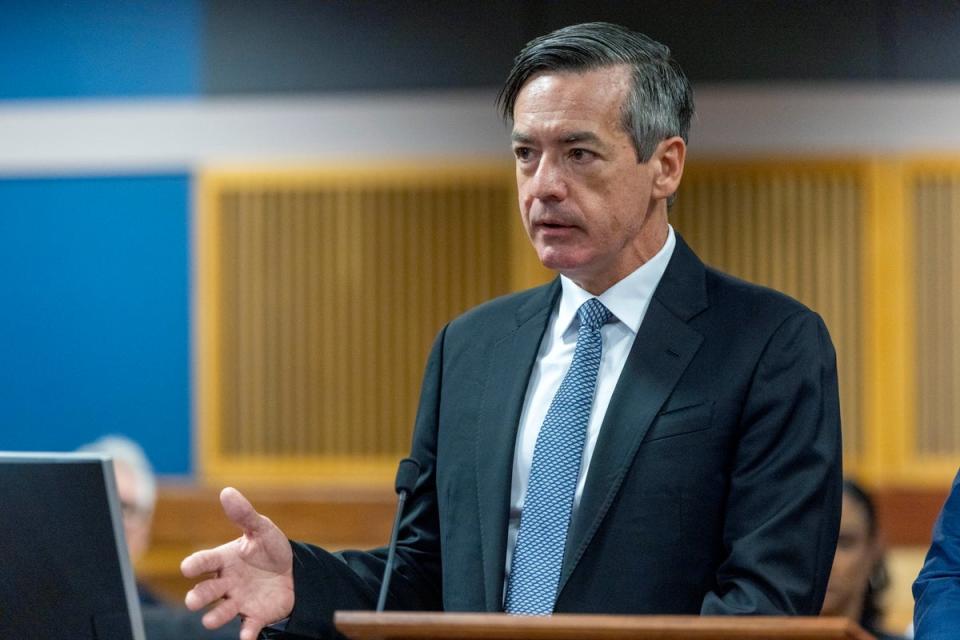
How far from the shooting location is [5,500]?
1.68m

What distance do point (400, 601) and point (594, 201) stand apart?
0.66 meters

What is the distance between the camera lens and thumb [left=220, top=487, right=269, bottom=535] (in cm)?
174

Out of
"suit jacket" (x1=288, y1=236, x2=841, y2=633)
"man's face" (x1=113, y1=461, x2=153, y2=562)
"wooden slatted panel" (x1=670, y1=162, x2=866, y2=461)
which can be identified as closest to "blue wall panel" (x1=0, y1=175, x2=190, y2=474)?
"man's face" (x1=113, y1=461, x2=153, y2=562)

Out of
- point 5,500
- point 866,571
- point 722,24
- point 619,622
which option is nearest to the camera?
point 619,622

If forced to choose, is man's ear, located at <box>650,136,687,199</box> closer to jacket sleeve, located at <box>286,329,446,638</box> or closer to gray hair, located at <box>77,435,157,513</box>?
jacket sleeve, located at <box>286,329,446,638</box>

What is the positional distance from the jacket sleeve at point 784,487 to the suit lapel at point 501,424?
0.31 metres

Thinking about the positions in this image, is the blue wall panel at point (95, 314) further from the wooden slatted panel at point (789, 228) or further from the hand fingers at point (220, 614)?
the hand fingers at point (220, 614)

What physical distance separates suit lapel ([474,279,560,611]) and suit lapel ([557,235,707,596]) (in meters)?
0.11

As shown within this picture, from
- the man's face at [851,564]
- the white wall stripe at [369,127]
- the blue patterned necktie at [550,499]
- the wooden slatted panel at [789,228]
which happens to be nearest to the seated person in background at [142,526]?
the blue patterned necktie at [550,499]

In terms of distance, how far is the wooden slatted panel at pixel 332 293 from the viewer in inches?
205

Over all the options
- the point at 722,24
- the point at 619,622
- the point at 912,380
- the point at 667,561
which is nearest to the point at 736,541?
the point at 667,561

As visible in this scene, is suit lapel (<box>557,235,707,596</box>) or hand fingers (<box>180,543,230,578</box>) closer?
hand fingers (<box>180,543,230,578</box>)

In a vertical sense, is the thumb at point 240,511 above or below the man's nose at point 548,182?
below

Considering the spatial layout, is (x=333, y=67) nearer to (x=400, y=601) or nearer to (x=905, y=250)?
(x=905, y=250)
